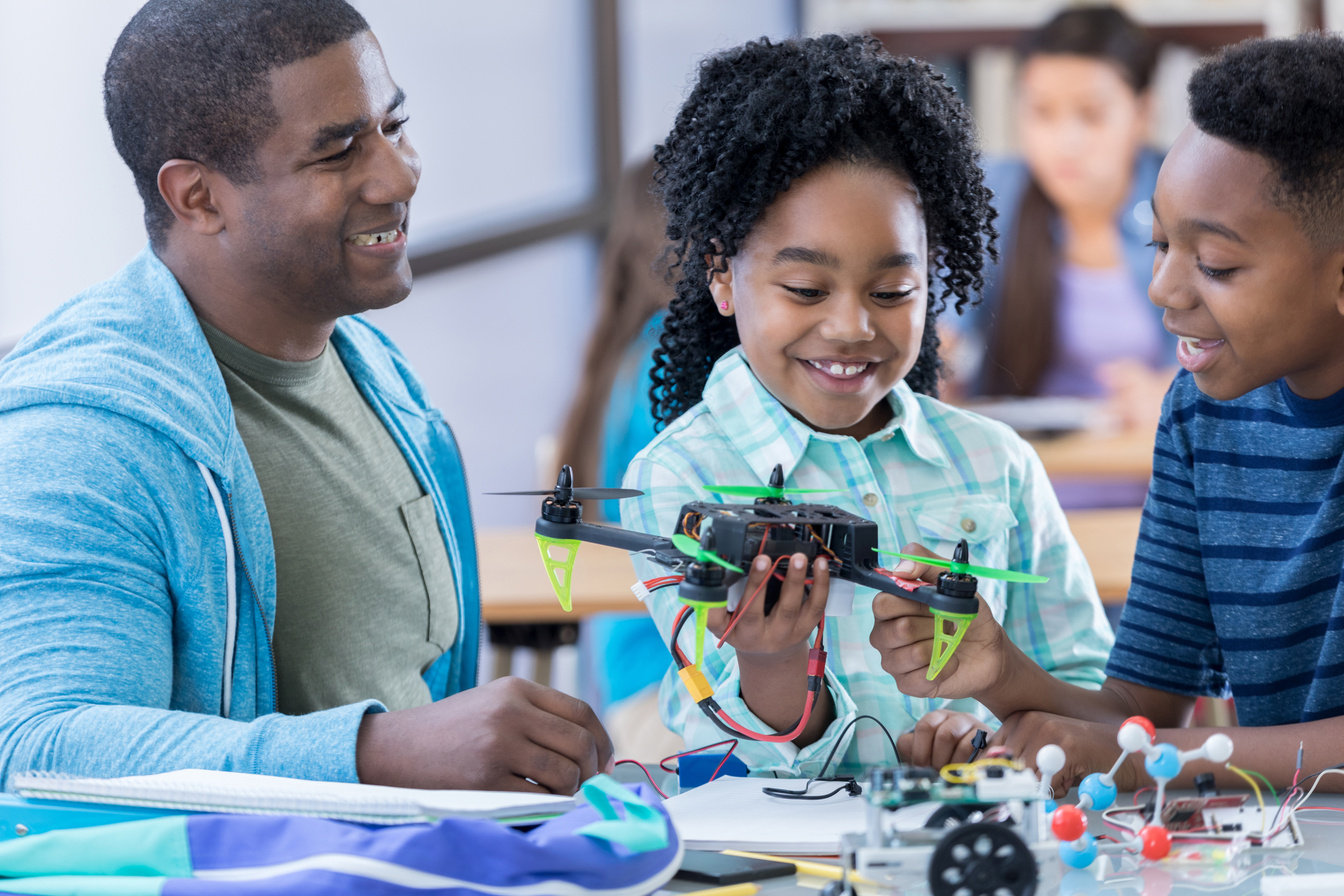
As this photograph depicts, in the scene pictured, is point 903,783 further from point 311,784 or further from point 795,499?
point 795,499

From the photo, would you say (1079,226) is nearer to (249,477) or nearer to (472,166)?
(472,166)

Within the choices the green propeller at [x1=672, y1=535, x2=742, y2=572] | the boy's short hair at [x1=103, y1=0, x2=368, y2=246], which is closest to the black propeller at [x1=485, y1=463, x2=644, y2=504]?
the green propeller at [x1=672, y1=535, x2=742, y2=572]

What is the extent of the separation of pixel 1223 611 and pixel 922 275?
466 mm

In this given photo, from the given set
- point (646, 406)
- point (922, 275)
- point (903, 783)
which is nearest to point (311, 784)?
point (903, 783)

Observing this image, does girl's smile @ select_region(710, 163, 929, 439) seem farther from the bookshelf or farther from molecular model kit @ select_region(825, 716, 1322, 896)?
the bookshelf

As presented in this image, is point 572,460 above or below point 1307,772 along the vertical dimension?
above

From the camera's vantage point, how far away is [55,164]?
7.41 ft

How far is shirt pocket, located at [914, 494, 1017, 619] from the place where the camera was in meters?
1.33

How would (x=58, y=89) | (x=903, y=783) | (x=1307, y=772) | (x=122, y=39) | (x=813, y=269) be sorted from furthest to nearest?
1. (x=58, y=89)
2. (x=122, y=39)
3. (x=813, y=269)
4. (x=1307, y=772)
5. (x=903, y=783)

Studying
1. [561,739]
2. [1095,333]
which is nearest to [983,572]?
[561,739]

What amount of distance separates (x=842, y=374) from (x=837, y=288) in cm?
9

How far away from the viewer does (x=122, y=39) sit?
1.39 metres

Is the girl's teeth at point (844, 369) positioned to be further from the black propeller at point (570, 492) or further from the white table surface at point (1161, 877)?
the white table surface at point (1161, 877)

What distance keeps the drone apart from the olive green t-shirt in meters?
0.45
